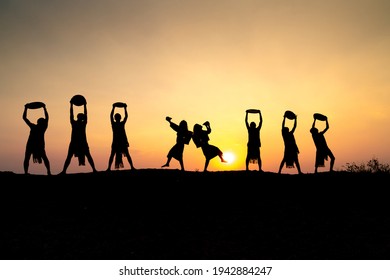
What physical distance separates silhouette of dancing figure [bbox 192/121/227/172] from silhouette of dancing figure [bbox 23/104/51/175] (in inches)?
228

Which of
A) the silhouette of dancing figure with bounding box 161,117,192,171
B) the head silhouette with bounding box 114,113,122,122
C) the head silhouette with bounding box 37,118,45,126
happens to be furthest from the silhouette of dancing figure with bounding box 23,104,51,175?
the silhouette of dancing figure with bounding box 161,117,192,171

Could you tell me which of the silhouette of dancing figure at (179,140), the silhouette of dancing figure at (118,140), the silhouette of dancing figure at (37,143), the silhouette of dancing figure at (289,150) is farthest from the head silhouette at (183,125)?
the silhouette of dancing figure at (37,143)

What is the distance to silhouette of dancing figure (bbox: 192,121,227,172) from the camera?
55.0 ft

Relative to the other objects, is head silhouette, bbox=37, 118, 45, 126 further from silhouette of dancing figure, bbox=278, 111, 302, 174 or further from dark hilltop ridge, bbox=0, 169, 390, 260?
silhouette of dancing figure, bbox=278, 111, 302, 174

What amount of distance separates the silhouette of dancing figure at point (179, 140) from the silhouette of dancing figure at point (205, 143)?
32 centimetres

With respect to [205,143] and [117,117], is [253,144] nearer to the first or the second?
[205,143]

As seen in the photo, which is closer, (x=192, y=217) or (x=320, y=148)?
(x=192, y=217)

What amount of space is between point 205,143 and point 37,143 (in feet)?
21.2

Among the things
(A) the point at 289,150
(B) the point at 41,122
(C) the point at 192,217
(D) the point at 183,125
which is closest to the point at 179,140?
(D) the point at 183,125

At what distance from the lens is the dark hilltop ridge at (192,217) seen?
9086 mm

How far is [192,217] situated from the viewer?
10781 millimetres

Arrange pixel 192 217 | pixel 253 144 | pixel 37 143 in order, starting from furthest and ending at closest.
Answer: pixel 253 144 → pixel 37 143 → pixel 192 217

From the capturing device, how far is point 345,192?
13.3m

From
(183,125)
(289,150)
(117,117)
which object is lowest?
(289,150)
